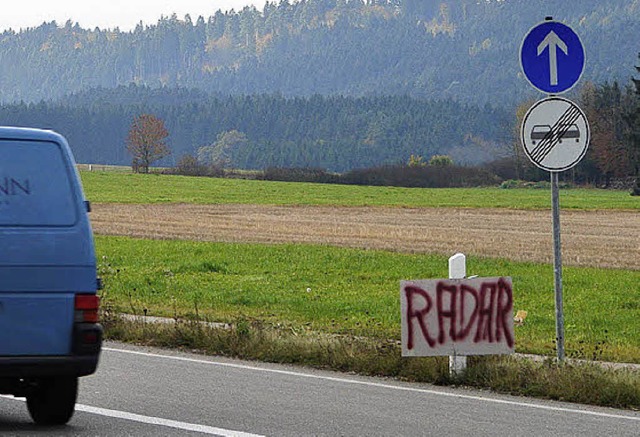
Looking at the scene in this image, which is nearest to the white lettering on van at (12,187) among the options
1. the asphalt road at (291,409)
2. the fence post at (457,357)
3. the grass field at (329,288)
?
the asphalt road at (291,409)

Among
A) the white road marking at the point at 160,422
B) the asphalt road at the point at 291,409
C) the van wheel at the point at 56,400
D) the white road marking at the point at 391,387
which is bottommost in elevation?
the white road marking at the point at 391,387

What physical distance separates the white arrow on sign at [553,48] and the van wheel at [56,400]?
536cm

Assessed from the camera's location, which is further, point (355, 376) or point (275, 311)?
point (275, 311)

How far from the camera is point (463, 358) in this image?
469 inches

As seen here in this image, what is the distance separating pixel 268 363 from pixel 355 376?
4.34 feet

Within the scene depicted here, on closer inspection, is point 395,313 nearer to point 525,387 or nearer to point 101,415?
point 525,387

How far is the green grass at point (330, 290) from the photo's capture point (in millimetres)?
16672

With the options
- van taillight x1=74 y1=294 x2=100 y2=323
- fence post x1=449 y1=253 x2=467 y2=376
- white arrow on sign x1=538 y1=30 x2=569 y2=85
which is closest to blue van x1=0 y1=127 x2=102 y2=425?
van taillight x1=74 y1=294 x2=100 y2=323

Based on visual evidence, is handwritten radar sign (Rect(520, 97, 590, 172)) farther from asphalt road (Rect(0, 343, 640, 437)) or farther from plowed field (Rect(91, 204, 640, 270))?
plowed field (Rect(91, 204, 640, 270))

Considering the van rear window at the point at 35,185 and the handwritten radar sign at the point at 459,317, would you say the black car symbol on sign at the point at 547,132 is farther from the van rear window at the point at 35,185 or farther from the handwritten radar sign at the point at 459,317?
the van rear window at the point at 35,185

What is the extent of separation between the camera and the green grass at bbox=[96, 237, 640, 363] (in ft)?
54.7

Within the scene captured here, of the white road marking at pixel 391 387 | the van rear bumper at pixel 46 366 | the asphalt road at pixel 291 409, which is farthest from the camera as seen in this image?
the white road marking at pixel 391 387

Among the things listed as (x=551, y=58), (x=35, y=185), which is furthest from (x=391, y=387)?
(x=35, y=185)

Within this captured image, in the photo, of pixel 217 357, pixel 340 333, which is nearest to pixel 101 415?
pixel 217 357
